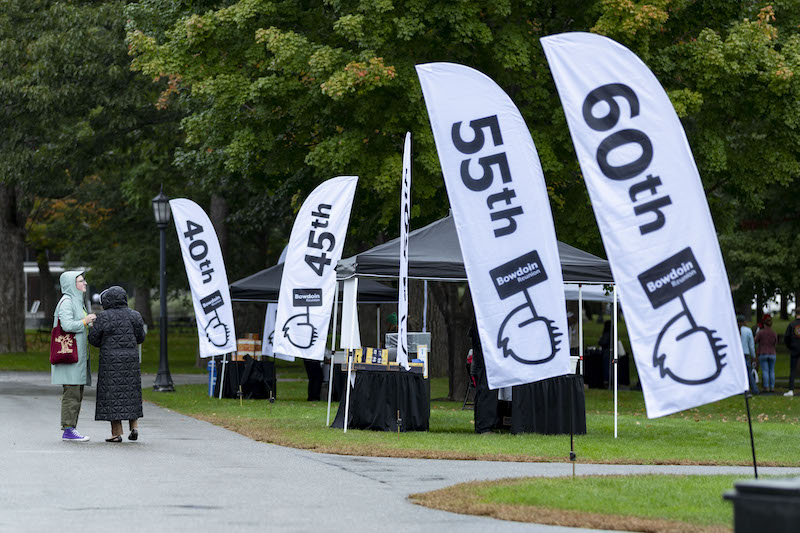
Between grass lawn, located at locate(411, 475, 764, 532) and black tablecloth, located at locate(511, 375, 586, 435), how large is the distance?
16.7 feet

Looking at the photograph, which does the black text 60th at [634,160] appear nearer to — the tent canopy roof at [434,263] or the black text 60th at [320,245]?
the tent canopy roof at [434,263]

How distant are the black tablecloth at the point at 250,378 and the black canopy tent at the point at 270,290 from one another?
1.24 metres

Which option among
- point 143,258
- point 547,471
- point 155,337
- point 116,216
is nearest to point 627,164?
point 547,471

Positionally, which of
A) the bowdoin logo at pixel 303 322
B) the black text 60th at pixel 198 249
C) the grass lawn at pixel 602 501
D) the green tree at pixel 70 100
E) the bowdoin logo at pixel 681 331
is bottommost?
the grass lawn at pixel 602 501

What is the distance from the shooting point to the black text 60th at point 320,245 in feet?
60.7

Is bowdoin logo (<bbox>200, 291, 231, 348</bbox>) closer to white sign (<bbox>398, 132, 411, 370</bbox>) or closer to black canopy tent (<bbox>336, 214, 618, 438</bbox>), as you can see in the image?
black canopy tent (<bbox>336, 214, 618, 438</bbox>)

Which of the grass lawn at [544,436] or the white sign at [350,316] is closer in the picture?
the grass lawn at [544,436]

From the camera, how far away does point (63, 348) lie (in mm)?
15438

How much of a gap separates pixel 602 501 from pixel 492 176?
3.64m

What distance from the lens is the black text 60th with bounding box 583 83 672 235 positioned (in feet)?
32.4

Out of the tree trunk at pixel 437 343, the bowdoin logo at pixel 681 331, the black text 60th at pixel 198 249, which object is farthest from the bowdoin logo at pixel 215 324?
the tree trunk at pixel 437 343

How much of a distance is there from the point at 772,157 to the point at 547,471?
14.6 meters

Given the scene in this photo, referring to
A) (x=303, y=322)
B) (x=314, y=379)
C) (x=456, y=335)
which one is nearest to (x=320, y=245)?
(x=303, y=322)

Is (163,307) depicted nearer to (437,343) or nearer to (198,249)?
(198,249)
